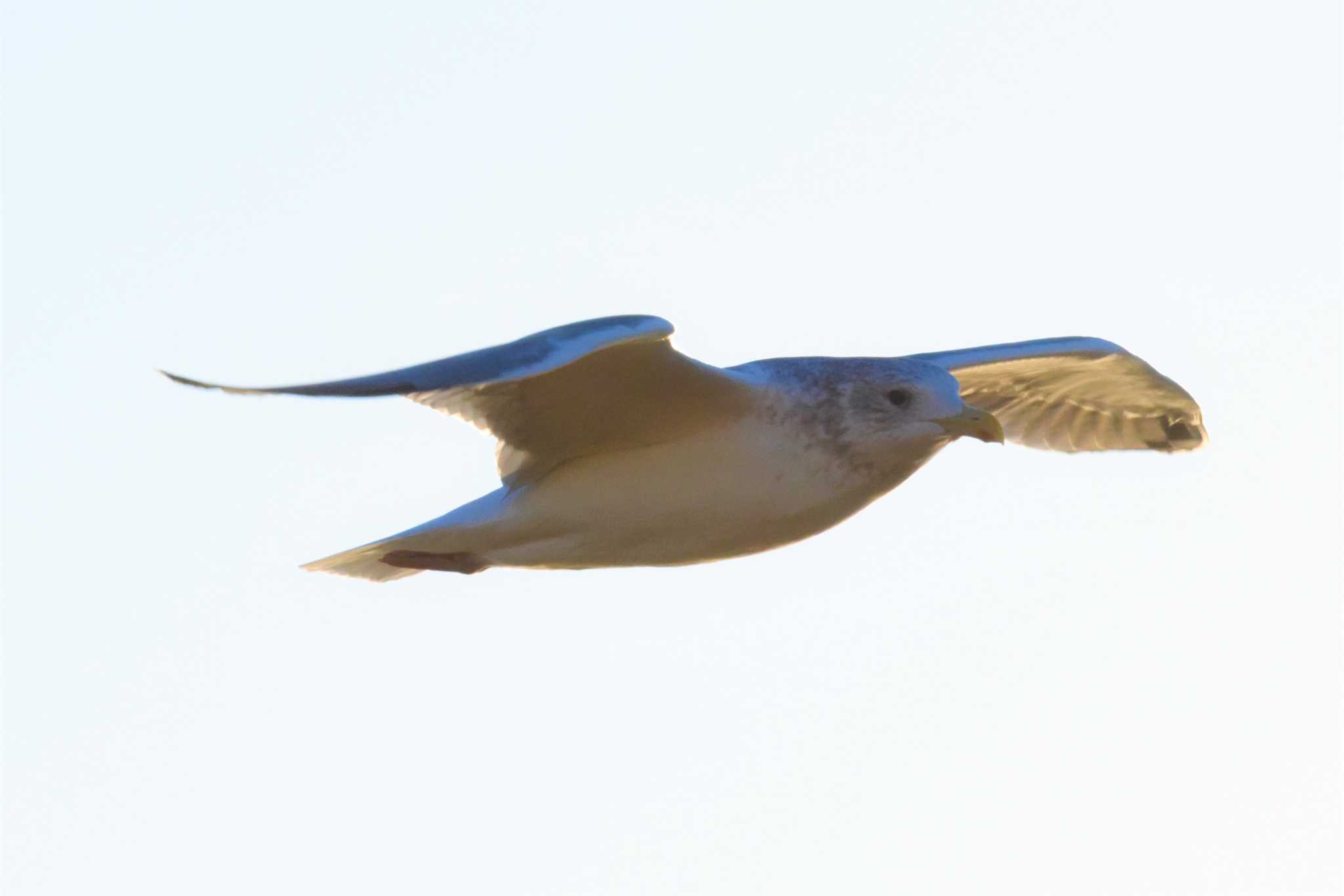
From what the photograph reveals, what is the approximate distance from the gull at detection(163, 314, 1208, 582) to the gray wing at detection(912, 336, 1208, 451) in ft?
6.91

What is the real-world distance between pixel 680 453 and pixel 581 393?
0.55 meters

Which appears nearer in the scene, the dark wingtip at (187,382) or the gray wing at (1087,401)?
the dark wingtip at (187,382)

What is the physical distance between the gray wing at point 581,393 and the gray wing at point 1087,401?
2770 mm

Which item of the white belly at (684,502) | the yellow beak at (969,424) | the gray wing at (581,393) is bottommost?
the white belly at (684,502)

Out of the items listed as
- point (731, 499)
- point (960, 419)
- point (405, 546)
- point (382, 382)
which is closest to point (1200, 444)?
point (960, 419)

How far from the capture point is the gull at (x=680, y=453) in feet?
31.5

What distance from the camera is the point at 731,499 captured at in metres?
9.60

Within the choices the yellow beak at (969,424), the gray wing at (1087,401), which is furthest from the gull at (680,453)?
the gray wing at (1087,401)

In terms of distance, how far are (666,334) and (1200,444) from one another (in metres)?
5.58

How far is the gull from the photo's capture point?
31.5ft

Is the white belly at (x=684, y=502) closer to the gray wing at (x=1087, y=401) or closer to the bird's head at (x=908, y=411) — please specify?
the bird's head at (x=908, y=411)

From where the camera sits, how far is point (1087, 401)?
13.0m

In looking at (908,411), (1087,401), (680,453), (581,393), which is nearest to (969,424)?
(908,411)

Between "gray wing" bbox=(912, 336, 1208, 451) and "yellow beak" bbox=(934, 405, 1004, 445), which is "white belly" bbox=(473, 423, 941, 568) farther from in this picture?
"gray wing" bbox=(912, 336, 1208, 451)
